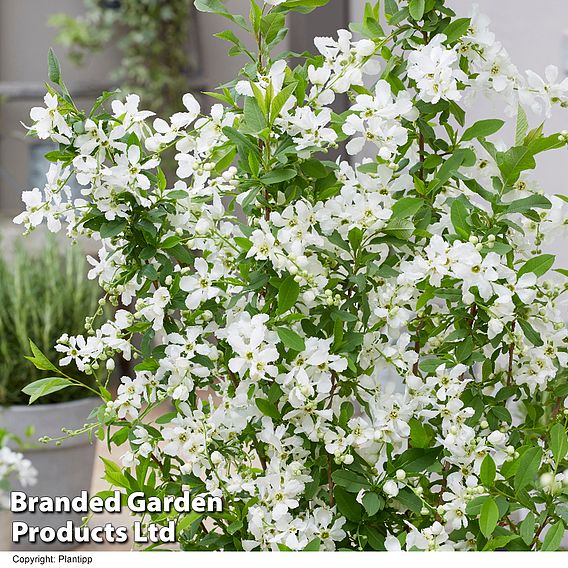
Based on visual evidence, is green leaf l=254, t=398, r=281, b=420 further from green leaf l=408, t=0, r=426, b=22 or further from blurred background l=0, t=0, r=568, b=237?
blurred background l=0, t=0, r=568, b=237

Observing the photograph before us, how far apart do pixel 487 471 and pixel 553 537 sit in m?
0.07

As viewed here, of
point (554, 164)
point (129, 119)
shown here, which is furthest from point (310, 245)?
point (554, 164)

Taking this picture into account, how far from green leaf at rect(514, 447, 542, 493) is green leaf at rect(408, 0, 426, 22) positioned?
0.36 meters

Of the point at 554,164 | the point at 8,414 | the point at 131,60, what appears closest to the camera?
the point at 554,164

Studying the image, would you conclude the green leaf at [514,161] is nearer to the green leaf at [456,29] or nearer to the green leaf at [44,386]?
the green leaf at [456,29]

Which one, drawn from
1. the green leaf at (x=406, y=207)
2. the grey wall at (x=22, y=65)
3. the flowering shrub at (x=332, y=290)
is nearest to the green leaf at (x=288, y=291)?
the flowering shrub at (x=332, y=290)

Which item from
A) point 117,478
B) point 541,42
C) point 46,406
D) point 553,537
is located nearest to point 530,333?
point 553,537

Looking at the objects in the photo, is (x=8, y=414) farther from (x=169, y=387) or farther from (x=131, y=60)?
(x=131, y=60)

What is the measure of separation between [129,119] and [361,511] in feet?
1.27

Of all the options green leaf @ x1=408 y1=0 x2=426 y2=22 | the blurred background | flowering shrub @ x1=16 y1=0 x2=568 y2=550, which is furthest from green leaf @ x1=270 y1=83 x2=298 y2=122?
the blurred background

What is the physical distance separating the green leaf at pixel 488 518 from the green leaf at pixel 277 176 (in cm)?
29

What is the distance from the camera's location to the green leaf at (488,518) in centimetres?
62

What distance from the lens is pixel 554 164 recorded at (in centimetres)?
166

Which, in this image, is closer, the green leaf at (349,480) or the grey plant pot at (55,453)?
the green leaf at (349,480)
